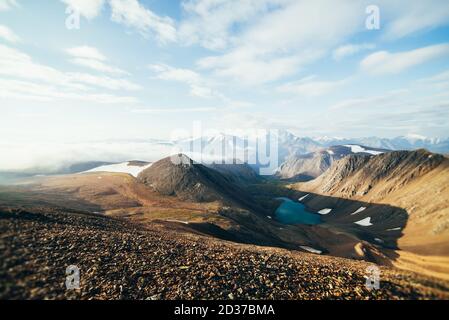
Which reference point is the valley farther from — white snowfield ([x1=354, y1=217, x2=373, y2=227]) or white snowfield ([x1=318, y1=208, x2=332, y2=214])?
white snowfield ([x1=318, y1=208, x2=332, y2=214])

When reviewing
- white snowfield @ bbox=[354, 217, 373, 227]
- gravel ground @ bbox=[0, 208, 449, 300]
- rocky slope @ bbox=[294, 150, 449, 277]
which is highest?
gravel ground @ bbox=[0, 208, 449, 300]

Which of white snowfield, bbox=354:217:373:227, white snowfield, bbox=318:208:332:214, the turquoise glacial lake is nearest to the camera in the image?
white snowfield, bbox=354:217:373:227

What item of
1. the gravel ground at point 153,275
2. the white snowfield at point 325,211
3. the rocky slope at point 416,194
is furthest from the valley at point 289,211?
the gravel ground at point 153,275

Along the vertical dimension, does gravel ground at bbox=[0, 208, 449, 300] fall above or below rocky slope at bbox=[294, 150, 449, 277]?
above

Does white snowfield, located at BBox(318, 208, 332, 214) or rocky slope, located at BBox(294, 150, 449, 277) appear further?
white snowfield, located at BBox(318, 208, 332, 214)

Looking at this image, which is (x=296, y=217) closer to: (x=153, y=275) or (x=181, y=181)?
(x=181, y=181)

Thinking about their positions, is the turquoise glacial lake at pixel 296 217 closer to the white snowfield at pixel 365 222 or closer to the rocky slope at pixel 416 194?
the white snowfield at pixel 365 222

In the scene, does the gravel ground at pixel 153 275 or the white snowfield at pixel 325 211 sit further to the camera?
the white snowfield at pixel 325 211

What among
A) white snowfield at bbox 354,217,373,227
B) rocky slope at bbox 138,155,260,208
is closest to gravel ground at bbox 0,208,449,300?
rocky slope at bbox 138,155,260,208

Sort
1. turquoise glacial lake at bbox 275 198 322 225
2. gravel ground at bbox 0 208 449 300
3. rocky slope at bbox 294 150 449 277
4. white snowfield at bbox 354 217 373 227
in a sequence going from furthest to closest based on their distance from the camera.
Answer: turquoise glacial lake at bbox 275 198 322 225 → white snowfield at bbox 354 217 373 227 → rocky slope at bbox 294 150 449 277 → gravel ground at bbox 0 208 449 300

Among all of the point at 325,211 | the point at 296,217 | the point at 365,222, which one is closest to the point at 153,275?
the point at 365,222
